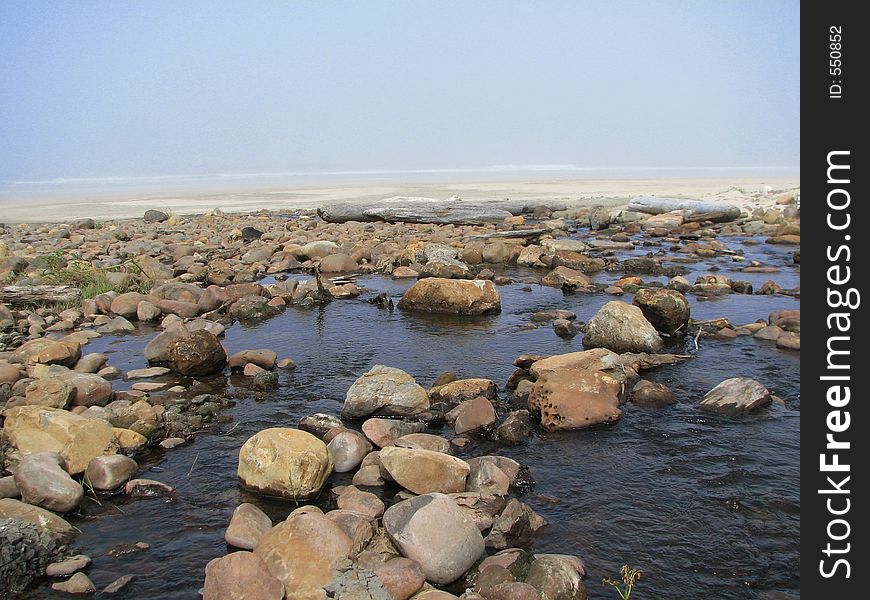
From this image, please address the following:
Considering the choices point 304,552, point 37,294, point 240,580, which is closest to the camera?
point 240,580

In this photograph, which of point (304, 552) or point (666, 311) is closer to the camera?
point (304, 552)


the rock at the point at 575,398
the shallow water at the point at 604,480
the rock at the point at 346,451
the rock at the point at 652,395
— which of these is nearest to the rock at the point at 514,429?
the shallow water at the point at 604,480

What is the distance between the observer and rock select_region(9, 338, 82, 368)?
864cm

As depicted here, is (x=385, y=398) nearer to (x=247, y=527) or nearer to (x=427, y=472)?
(x=427, y=472)

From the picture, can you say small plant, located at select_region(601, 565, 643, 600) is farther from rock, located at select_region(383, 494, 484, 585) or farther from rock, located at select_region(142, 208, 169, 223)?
rock, located at select_region(142, 208, 169, 223)

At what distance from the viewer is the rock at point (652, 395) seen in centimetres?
740

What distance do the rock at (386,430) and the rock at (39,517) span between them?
261 cm

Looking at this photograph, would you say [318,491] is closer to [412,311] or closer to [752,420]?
[752,420]

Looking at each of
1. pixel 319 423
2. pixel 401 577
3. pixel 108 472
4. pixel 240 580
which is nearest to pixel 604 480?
pixel 401 577

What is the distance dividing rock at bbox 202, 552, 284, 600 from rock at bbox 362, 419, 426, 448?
223 cm

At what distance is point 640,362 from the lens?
8688 mm

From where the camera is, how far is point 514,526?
4.91 metres

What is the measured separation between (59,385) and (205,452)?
6.90 feet

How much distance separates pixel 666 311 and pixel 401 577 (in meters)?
7.17
